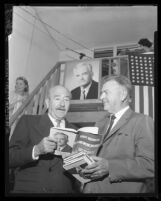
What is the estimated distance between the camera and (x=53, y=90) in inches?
91.0

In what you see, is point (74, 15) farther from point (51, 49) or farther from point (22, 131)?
point (22, 131)

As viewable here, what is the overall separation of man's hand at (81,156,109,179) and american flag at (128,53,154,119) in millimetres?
431

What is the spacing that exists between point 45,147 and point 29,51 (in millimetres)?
716

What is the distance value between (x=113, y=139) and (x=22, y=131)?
2.10ft

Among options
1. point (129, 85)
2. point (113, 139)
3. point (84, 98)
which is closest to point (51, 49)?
point (84, 98)

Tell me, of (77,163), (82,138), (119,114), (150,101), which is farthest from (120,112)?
(77,163)

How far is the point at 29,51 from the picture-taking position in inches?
93.8

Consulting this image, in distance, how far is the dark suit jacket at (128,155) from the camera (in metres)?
2.17

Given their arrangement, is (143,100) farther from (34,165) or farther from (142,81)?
(34,165)

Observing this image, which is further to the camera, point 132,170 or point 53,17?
point 53,17

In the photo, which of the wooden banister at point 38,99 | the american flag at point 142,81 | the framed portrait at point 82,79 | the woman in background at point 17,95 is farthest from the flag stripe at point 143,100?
the woman in background at point 17,95

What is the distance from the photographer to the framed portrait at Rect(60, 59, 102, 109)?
2.30 m

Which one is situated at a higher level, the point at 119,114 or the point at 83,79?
the point at 83,79

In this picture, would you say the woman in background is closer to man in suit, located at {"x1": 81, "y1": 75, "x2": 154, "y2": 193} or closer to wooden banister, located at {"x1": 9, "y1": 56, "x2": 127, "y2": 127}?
wooden banister, located at {"x1": 9, "y1": 56, "x2": 127, "y2": 127}
